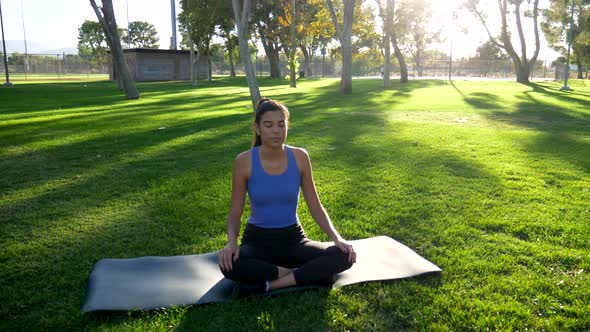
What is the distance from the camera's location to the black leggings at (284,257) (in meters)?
3.11

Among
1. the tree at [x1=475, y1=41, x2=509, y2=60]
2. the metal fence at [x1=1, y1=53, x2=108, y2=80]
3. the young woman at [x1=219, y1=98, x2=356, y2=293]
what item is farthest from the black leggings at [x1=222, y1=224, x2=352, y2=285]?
the tree at [x1=475, y1=41, x2=509, y2=60]

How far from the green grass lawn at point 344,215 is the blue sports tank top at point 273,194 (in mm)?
554

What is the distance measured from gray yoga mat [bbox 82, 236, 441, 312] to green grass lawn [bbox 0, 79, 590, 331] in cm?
9

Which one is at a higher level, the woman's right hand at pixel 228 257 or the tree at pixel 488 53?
the tree at pixel 488 53

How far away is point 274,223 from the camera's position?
340 centimetres

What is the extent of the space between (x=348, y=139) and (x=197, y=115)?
17.2 ft

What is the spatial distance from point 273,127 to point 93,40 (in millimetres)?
69961

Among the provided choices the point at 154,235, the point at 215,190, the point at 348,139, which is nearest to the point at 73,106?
the point at 348,139

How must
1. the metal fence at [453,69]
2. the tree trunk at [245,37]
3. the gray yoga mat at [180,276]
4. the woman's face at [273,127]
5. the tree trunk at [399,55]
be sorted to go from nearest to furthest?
the gray yoga mat at [180,276] → the woman's face at [273,127] → the tree trunk at [245,37] → the tree trunk at [399,55] → the metal fence at [453,69]

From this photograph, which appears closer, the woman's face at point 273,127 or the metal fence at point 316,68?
the woman's face at point 273,127

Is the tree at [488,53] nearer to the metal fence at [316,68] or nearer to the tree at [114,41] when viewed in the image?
the metal fence at [316,68]

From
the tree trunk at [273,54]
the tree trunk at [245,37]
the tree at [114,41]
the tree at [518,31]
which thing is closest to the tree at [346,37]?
the tree trunk at [245,37]

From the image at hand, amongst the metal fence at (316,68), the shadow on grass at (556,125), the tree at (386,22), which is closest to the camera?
the shadow on grass at (556,125)

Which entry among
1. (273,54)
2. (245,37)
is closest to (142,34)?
(273,54)
